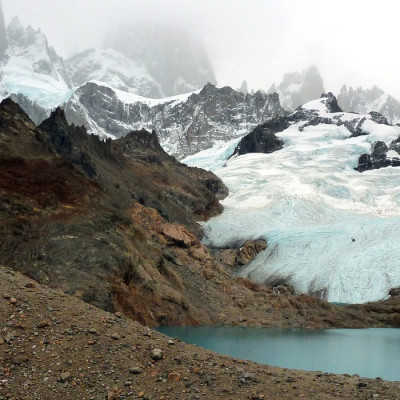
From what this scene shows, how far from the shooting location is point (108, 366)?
37.3 ft

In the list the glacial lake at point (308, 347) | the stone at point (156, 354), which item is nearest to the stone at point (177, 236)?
the glacial lake at point (308, 347)

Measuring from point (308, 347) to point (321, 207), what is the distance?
6020 cm

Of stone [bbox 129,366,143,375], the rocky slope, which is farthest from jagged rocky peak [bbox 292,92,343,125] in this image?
stone [bbox 129,366,143,375]

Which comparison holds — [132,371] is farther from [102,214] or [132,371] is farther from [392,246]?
[392,246]

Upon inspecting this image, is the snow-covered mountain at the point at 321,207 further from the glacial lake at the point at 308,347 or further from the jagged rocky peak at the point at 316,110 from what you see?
the glacial lake at the point at 308,347

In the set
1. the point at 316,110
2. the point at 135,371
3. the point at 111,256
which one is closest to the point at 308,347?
the point at 111,256

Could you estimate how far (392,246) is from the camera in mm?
57500

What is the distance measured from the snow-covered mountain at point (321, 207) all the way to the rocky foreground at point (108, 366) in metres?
42.3

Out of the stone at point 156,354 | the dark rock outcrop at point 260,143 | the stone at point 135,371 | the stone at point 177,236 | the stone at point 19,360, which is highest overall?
the stone at point 19,360

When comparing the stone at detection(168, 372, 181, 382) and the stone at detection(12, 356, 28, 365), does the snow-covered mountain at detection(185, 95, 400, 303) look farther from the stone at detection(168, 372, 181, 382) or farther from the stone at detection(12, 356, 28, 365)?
the stone at detection(12, 356, 28, 365)

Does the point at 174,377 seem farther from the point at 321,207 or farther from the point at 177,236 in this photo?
the point at 321,207

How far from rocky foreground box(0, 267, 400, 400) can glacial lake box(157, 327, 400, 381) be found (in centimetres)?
672

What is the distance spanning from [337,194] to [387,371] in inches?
3158

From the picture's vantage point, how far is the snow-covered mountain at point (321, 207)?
2196 inches
